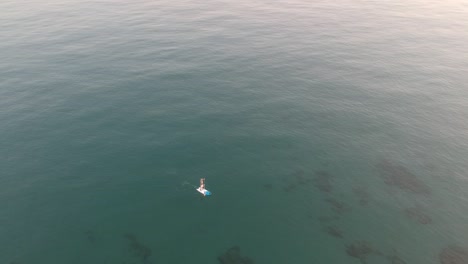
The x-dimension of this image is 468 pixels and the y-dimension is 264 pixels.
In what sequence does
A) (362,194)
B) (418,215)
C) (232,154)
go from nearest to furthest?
(418,215), (362,194), (232,154)

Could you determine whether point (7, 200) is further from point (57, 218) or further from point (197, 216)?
point (197, 216)

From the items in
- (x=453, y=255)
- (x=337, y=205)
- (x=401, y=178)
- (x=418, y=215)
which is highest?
(x=401, y=178)

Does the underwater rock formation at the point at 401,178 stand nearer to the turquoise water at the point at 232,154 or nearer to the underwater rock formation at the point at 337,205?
the turquoise water at the point at 232,154

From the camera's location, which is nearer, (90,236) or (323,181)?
(90,236)

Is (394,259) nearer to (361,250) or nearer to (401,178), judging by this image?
(361,250)

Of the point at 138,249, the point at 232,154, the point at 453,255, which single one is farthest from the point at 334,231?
the point at 138,249

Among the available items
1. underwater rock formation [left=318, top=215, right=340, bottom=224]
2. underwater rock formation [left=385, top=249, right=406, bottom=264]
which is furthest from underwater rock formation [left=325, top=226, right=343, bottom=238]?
underwater rock formation [left=385, top=249, right=406, bottom=264]

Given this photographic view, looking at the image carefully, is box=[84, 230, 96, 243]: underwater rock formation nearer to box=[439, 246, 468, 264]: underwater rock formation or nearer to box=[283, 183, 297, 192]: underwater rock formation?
box=[283, 183, 297, 192]: underwater rock formation
